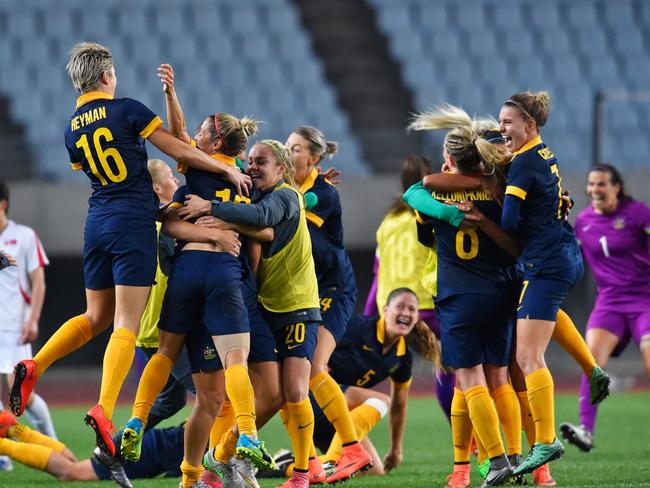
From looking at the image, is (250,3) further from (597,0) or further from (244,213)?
(244,213)

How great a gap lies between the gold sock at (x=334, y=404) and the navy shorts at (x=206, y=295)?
1.06m

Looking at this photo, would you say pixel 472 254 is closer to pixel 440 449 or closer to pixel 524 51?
pixel 440 449

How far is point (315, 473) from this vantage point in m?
6.14

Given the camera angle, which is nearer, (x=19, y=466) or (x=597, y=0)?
(x=19, y=466)

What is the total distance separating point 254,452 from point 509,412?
1598 mm

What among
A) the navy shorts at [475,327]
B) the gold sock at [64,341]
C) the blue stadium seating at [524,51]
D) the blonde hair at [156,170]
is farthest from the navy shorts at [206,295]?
the blue stadium seating at [524,51]

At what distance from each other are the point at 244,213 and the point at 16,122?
12771 millimetres

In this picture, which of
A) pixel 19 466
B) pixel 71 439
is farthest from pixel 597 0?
pixel 19 466

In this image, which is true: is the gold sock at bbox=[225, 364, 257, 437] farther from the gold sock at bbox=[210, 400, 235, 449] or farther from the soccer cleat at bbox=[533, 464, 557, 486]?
the soccer cleat at bbox=[533, 464, 557, 486]

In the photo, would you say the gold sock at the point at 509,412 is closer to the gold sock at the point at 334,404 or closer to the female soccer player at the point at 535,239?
the female soccer player at the point at 535,239

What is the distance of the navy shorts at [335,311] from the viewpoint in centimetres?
657

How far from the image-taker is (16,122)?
17.2m

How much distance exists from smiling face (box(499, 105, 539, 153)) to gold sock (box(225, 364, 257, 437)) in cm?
184

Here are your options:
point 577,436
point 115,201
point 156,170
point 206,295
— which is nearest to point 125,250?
point 115,201
